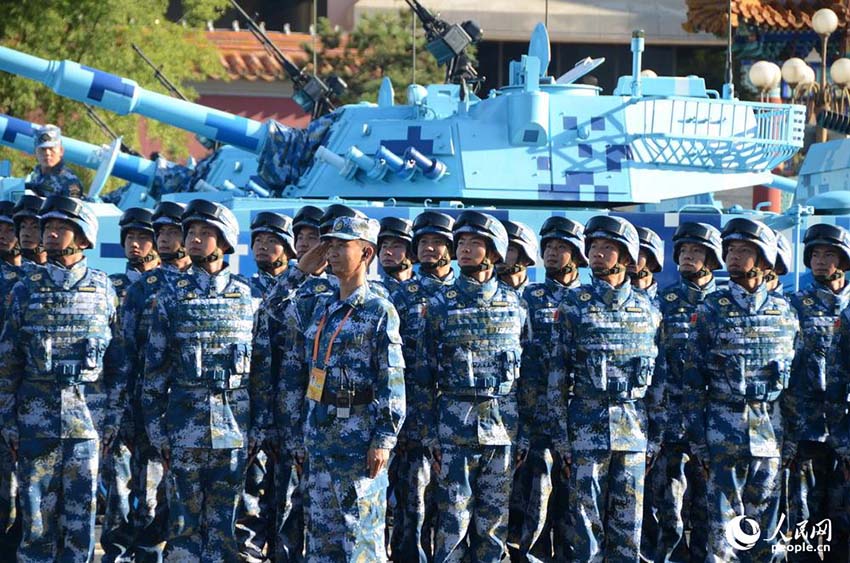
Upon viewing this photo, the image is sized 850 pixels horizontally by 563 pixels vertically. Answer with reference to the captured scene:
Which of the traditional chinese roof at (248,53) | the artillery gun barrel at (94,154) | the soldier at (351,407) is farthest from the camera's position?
the traditional chinese roof at (248,53)

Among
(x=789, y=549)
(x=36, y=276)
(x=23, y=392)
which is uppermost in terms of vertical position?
(x=36, y=276)

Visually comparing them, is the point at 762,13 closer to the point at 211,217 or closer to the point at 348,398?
the point at 211,217

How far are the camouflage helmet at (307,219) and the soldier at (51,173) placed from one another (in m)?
3.83

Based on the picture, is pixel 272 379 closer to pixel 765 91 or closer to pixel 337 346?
pixel 337 346

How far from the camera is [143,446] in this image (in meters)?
9.99

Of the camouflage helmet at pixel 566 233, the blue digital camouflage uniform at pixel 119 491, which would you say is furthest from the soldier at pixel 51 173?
the camouflage helmet at pixel 566 233

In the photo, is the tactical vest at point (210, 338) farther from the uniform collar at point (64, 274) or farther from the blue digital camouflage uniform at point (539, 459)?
the blue digital camouflage uniform at point (539, 459)

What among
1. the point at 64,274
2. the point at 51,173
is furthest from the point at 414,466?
the point at 51,173

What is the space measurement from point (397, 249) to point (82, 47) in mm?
16503

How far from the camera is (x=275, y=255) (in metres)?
11.2

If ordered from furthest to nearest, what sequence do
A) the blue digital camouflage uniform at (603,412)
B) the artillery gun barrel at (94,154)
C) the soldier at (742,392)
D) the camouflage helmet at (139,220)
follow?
the artillery gun barrel at (94,154) < the camouflage helmet at (139,220) < the soldier at (742,392) < the blue digital camouflage uniform at (603,412)

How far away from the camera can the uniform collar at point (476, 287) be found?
970 centimetres

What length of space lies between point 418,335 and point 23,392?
6.73ft

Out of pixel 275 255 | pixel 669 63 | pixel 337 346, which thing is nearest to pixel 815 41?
pixel 669 63
